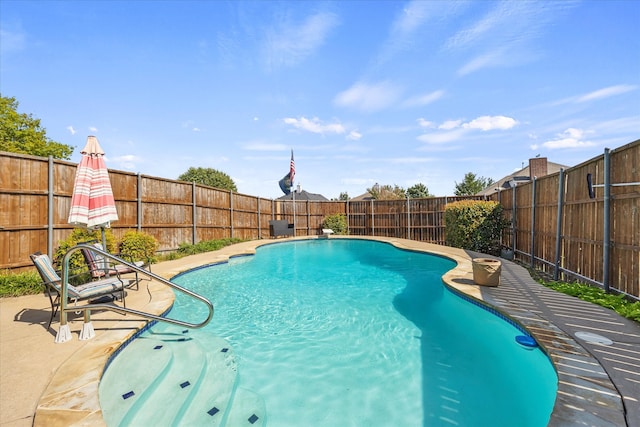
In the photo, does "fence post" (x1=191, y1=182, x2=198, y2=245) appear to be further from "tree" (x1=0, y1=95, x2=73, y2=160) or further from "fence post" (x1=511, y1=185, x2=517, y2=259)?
"tree" (x1=0, y1=95, x2=73, y2=160)

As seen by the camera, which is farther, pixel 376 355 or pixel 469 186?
pixel 469 186

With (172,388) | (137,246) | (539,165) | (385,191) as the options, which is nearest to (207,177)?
(385,191)

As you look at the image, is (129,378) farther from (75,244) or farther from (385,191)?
(385,191)

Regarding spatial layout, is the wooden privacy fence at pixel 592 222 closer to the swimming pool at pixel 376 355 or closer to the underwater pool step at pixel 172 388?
the swimming pool at pixel 376 355

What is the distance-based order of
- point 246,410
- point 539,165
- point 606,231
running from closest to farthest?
point 246,410
point 606,231
point 539,165

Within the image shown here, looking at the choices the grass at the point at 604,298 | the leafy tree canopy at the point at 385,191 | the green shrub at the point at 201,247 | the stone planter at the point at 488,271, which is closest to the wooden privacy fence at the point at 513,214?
the grass at the point at 604,298

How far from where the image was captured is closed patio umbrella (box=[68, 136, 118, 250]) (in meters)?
Answer: 4.24

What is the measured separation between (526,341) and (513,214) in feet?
22.6

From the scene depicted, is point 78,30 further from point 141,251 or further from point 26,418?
point 26,418

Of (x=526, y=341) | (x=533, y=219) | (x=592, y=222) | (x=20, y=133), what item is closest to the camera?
(x=526, y=341)

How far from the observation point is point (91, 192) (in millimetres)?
4395

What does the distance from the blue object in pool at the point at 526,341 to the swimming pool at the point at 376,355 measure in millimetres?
94

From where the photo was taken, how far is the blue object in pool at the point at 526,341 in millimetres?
2789

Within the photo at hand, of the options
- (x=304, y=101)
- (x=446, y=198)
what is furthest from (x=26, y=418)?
(x=446, y=198)
